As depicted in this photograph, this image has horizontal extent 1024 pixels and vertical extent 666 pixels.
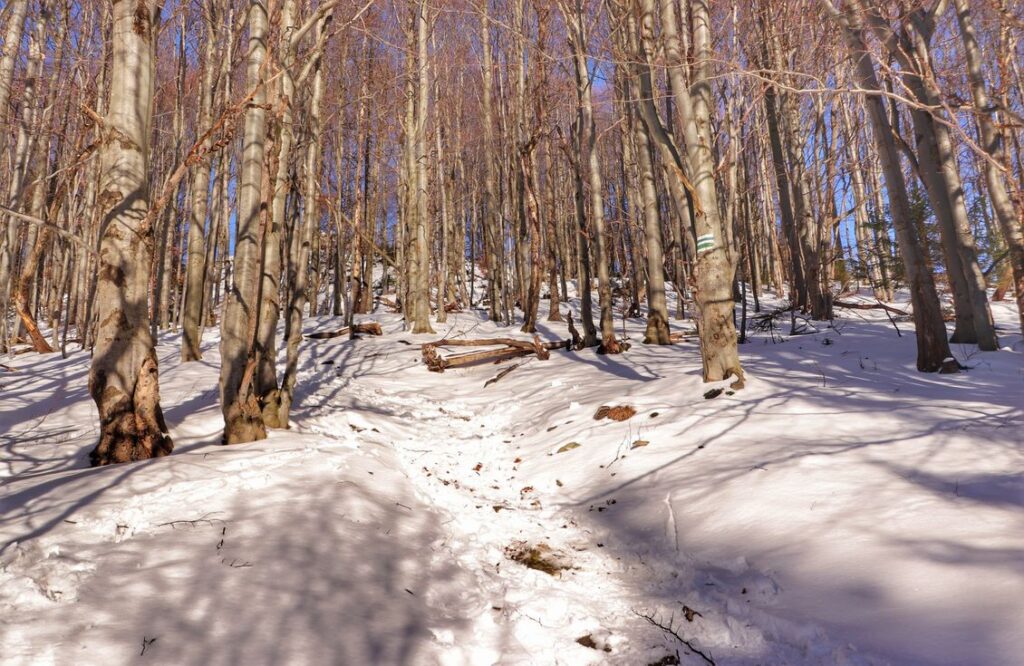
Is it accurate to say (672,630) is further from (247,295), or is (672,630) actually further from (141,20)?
(141,20)

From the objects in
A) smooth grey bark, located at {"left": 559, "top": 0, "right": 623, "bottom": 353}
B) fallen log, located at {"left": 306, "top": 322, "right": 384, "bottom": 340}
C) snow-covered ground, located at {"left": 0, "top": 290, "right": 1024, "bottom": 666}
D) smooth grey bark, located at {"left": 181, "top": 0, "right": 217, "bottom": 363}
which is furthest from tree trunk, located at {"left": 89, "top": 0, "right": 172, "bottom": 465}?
fallen log, located at {"left": 306, "top": 322, "right": 384, "bottom": 340}

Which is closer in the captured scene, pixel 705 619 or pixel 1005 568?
pixel 1005 568

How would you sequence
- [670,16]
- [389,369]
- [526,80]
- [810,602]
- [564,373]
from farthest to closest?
[526,80] < [389,369] < [564,373] < [670,16] < [810,602]

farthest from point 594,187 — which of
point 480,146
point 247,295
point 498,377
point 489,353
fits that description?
point 480,146

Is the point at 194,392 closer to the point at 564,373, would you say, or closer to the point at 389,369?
the point at 389,369

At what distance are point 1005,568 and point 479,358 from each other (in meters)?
9.46

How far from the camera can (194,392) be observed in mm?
7117

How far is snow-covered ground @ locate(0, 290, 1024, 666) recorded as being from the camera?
2066 millimetres

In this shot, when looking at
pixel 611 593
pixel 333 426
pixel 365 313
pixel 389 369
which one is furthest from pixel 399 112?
pixel 611 593

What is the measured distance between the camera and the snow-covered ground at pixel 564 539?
81.4 inches

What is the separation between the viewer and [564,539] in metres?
3.66

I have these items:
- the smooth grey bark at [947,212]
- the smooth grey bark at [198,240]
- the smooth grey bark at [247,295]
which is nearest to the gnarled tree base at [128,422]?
the smooth grey bark at [247,295]

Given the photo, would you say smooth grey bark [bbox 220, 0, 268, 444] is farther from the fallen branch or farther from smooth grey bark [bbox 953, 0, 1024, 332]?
smooth grey bark [bbox 953, 0, 1024, 332]

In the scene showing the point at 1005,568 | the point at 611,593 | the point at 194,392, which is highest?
the point at 194,392
